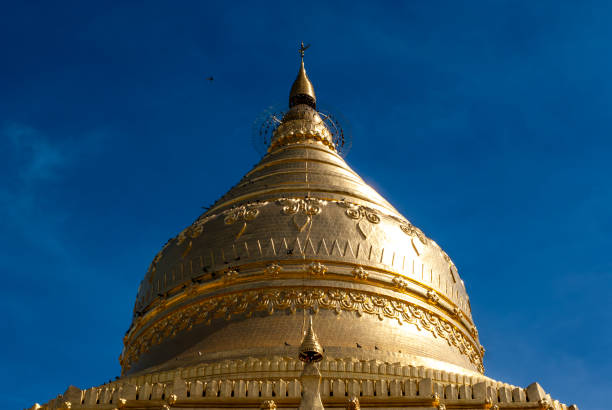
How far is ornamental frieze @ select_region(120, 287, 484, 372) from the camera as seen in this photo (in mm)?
22734

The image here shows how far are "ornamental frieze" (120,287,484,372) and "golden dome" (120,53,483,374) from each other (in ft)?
0.11

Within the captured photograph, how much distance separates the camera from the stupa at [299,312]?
55.0ft

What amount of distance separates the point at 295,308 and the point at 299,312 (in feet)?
0.61

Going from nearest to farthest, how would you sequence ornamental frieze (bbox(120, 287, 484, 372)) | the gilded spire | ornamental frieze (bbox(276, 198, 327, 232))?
ornamental frieze (bbox(120, 287, 484, 372)), ornamental frieze (bbox(276, 198, 327, 232)), the gilded spire

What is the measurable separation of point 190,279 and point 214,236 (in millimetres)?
1795

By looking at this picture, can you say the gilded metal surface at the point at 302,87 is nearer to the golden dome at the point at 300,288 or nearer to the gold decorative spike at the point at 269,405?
the golden dome at the point at 300,288

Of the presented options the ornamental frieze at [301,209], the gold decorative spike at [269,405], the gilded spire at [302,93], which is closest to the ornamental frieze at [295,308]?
the ornamental frieze at [301,209]

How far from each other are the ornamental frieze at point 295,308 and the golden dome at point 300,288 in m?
0.03

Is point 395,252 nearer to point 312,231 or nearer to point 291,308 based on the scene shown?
point 312,231

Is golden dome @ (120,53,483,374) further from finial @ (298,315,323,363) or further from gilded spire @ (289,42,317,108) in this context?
gilded spire @ (289,42,317,108)

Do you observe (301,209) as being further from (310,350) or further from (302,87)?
(302,87)

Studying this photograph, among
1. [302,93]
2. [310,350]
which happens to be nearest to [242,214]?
[310,350]

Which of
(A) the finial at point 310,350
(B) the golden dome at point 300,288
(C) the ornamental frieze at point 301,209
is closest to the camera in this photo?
(A) the finial at point 310,350

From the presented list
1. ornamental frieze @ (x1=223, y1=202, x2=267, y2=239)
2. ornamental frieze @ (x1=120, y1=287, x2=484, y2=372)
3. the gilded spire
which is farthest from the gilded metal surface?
ornamental frieze @ (x1=120, y1=287, x2=484, y2=372)
